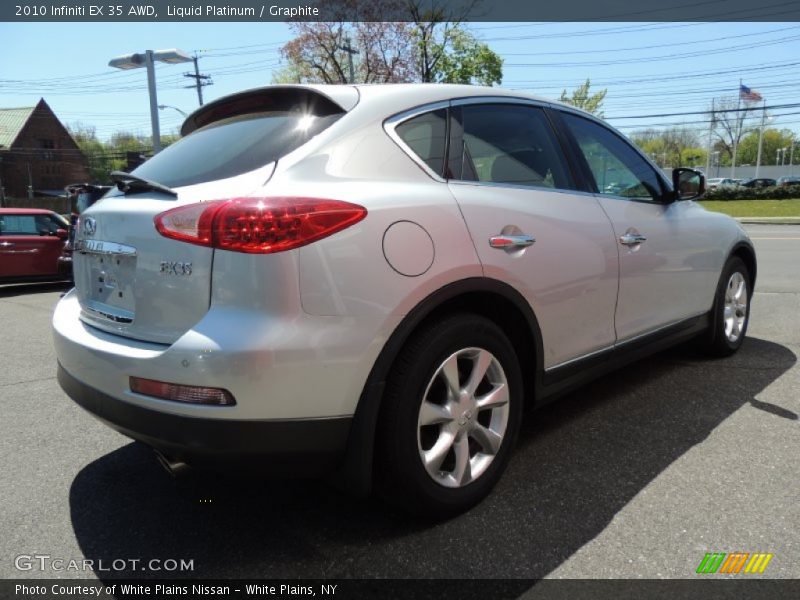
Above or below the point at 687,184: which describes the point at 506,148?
above

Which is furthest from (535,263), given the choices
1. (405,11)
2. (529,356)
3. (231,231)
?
(405,11)

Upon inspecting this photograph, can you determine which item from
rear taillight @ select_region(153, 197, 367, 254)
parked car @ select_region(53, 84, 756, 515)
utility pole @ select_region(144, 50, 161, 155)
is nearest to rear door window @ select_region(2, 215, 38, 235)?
utility pole @ select_region(144, 50, 161, 155)

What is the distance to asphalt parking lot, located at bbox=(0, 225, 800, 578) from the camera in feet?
7.02

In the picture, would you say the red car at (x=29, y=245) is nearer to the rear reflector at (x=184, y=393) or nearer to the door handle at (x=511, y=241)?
the rear reflector at (x=184, y=393)

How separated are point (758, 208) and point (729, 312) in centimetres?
3504

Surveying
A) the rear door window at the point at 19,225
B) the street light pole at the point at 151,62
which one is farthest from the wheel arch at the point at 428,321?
the street light pole at the point at 151,62

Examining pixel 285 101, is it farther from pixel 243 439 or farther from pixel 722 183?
pixel 722 183

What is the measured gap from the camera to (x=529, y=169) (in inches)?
113

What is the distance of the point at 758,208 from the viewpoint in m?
34.1

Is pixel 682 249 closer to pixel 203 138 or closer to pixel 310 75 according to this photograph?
pixel 203 138

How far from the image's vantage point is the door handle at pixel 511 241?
2424mm

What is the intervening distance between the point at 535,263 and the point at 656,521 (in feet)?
3.71

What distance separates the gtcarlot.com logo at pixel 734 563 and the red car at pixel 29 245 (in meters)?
10.6

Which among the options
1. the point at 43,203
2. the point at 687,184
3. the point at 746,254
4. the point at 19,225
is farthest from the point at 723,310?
the point at 43,203
